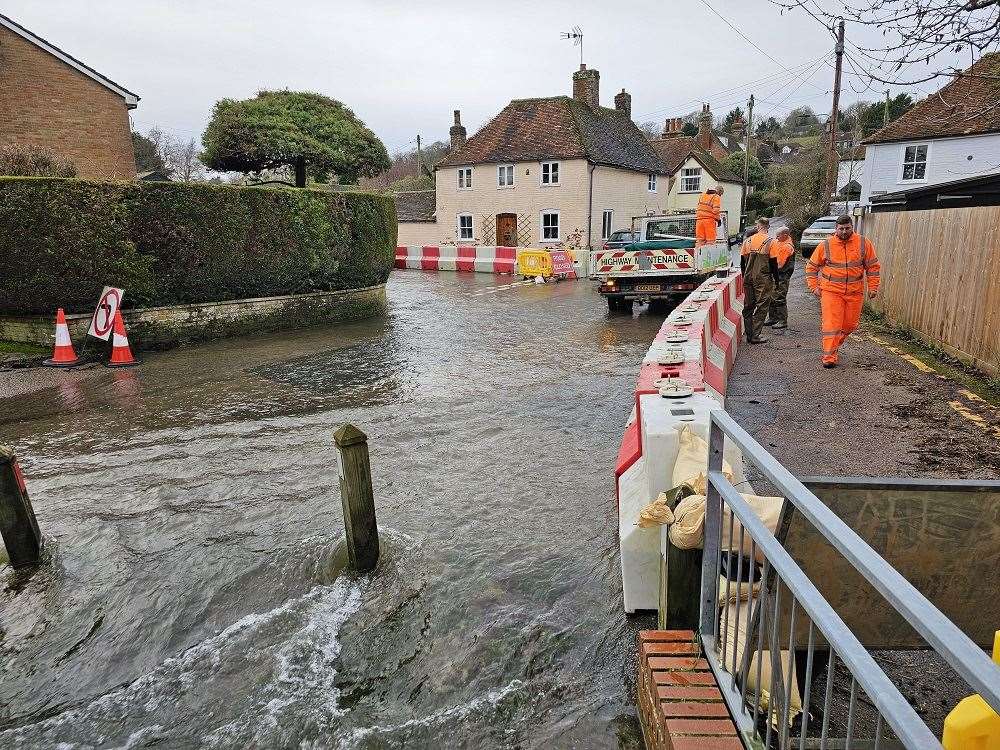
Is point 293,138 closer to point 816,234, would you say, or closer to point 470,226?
point 470,226

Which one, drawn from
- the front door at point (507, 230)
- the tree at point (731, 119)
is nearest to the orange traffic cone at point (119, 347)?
the front door at point (507, 230)

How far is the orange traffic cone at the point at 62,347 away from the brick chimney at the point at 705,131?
5292 cm

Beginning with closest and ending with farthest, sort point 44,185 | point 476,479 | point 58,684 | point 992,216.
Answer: point 58,684 → point 476,479 → point 992,216 → point 44,185

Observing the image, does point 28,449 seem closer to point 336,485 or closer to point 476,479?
point 336,485

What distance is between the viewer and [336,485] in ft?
19.2

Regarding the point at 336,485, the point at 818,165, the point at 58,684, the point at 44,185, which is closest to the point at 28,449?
the point at 336,485

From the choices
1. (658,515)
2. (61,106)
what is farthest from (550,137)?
(658,515)

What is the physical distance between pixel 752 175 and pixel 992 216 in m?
50.8

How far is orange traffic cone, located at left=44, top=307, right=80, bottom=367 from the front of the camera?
10.5 meters

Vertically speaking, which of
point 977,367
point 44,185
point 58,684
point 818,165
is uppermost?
point 818,165

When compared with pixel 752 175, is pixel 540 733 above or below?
below

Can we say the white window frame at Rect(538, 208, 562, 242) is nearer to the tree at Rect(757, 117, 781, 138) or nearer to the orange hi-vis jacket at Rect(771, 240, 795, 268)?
the orange hi-vis jacket at Rect(771, 240, 795, 268)

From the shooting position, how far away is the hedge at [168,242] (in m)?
10.7

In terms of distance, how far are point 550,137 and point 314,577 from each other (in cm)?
3123
